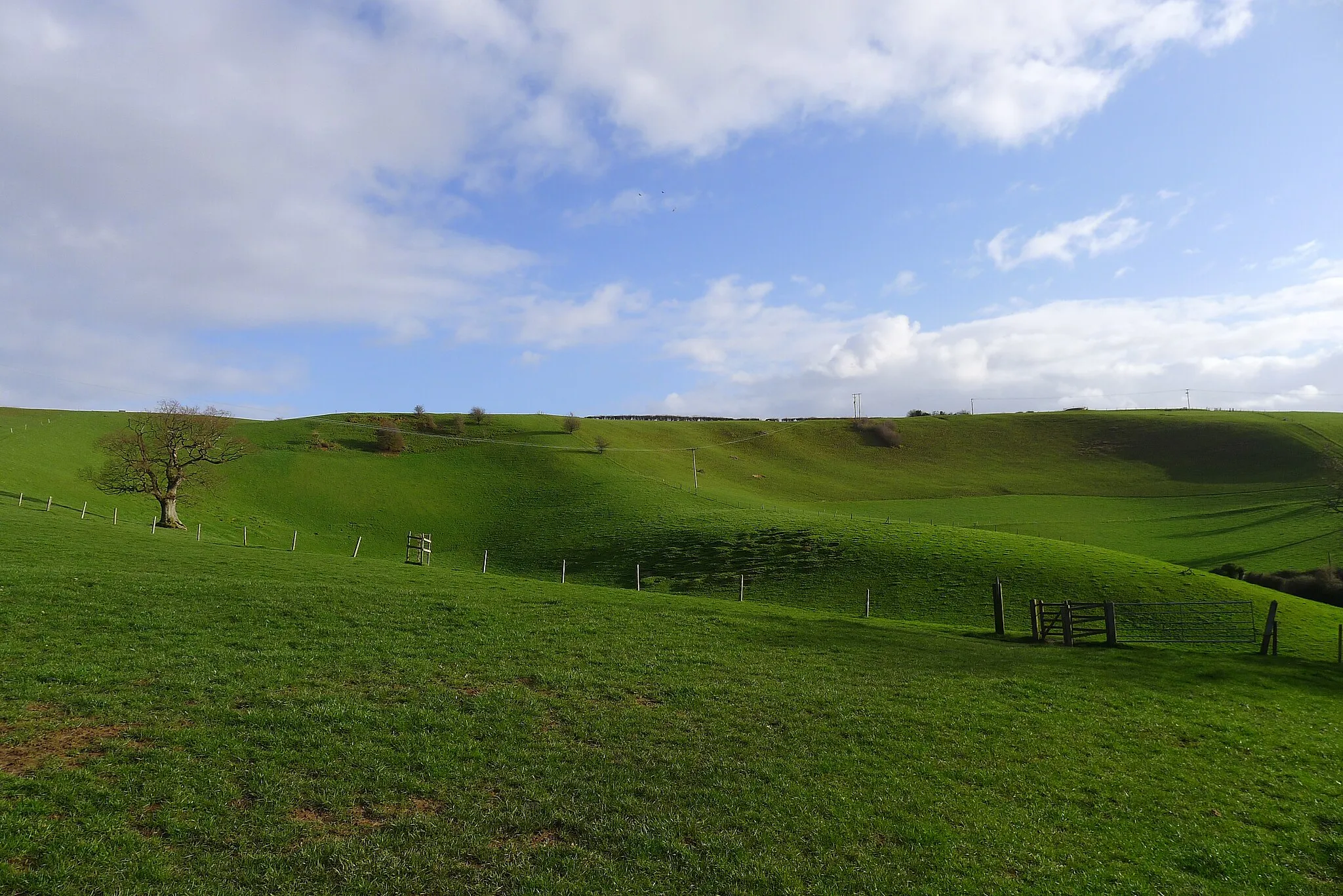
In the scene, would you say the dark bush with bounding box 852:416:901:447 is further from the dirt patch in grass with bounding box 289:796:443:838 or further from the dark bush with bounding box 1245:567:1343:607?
the dirt patch in grass with bounding box 289:796:443:838

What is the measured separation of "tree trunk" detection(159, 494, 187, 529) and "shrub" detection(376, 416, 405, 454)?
3854 cm

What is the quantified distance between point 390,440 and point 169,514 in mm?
43346

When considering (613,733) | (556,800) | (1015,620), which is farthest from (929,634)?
(556,800)

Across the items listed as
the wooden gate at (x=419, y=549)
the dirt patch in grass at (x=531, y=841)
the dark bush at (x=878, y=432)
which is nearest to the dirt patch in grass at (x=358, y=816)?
the dirt patch in grass at (x=531, y=841)

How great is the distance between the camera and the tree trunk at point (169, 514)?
58781 millimetres

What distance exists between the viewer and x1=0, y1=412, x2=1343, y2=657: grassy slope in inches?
1889

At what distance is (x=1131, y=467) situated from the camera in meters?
115

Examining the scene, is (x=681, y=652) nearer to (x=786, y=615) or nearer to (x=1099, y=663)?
(x=786, y=615)

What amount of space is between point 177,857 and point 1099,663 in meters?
26.6

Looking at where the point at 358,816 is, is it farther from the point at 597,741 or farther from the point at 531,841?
the point at 597,741

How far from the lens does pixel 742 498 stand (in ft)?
298

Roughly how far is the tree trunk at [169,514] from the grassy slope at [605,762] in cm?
4014

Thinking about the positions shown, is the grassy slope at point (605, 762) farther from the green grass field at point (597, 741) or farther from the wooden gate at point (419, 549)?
the wooden gate at point (419, 549)

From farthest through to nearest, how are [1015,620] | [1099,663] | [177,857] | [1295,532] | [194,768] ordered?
[1295,532]
[1015,620]
[1099,663]
[194,768]
[177,857]
